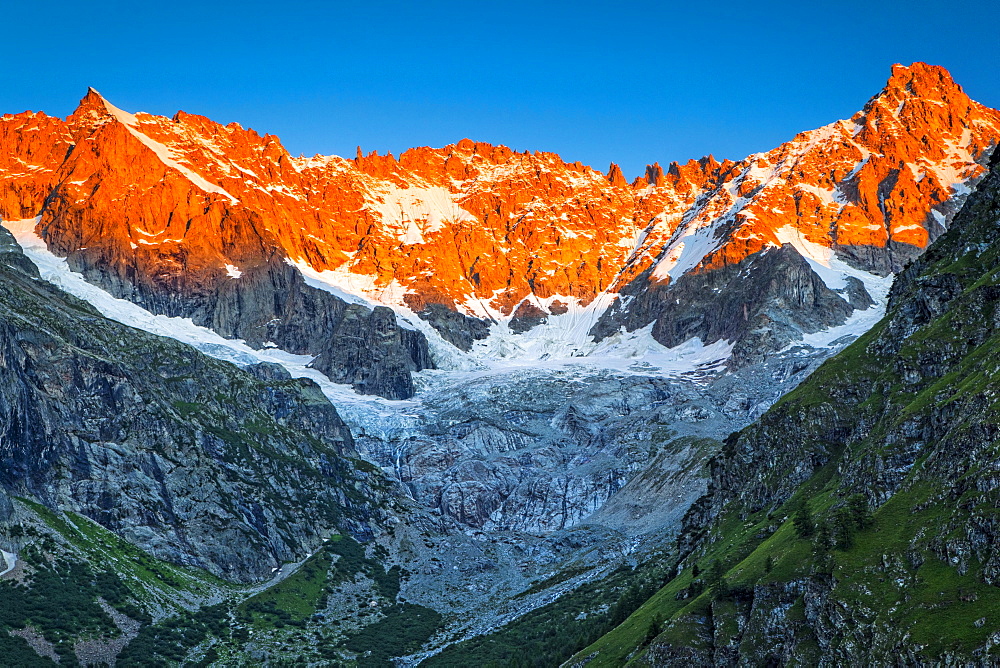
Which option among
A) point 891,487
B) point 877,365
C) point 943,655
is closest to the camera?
point 943,655

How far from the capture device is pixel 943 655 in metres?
61.5

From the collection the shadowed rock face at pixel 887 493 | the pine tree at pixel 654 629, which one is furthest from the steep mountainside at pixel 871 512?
the pine tree at pixel 654 629

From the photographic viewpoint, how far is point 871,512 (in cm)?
8525

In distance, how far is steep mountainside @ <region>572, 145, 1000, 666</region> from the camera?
224 feet

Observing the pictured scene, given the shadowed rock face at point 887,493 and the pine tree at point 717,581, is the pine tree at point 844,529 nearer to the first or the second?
the shadowed rock face at point 887,493

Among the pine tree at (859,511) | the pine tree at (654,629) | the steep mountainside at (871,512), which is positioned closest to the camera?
the steep mountainside at (871,512)

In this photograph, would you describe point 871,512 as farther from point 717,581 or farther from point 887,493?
point 717,581

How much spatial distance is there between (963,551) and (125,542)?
16734 centimetres

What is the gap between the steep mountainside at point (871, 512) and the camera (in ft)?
224

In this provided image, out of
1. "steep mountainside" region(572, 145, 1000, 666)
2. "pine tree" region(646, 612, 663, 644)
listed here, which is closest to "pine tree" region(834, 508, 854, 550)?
"steep mountainside" region(572, 145, 1000, 666)

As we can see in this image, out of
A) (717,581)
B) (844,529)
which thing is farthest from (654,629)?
(844,529)

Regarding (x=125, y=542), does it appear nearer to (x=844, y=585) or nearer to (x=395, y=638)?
(x=395, y=638)

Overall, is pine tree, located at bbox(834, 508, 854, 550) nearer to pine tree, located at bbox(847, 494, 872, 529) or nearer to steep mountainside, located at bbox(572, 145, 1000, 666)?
steep mountainside, located at bbox(572, 145, 1000, 666)

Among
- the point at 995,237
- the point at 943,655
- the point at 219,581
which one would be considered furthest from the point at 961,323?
the point at 219,581
